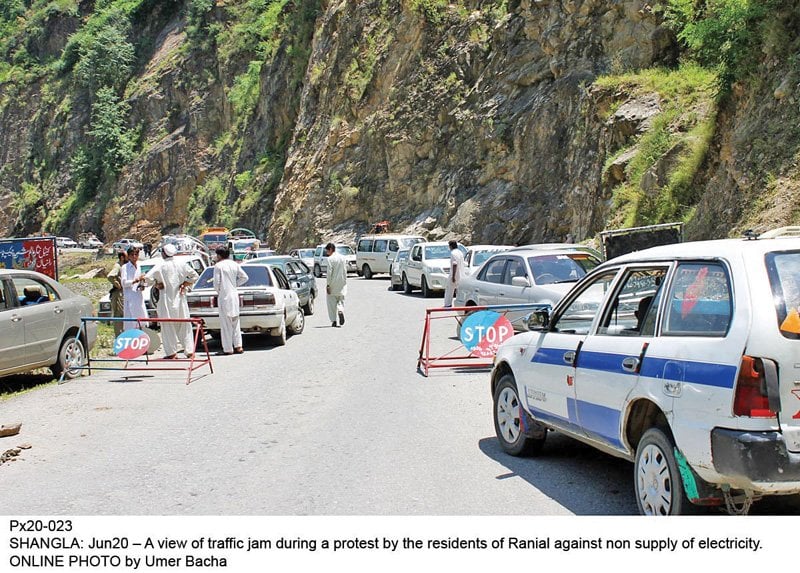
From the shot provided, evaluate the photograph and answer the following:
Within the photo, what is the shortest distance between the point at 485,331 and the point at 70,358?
6.23 meters

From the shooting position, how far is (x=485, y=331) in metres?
11.7

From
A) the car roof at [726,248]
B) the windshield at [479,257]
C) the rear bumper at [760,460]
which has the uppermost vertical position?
the car roof at [726,248]

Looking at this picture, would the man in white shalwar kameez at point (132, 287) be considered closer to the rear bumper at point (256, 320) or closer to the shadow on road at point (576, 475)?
the rear bumper at point (256, 320)

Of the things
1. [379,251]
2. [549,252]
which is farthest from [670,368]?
[379,251]

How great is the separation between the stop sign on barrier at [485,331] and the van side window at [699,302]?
624cm

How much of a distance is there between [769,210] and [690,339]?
13.0m

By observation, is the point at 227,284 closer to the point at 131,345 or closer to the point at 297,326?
the point at 131,345

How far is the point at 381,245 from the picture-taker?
118 ft

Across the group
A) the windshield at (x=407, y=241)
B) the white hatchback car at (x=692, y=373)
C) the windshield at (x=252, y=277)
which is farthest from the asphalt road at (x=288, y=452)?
the windshield at (x=407, y=241)

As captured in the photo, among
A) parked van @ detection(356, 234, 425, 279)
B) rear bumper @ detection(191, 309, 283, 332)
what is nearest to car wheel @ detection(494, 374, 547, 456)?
rear bumper @ detection(191, 309, 283, 332)

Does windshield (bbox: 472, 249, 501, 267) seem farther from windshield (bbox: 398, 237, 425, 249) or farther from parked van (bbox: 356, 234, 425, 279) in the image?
windshield (bbox: 398, 237, 425, 249)

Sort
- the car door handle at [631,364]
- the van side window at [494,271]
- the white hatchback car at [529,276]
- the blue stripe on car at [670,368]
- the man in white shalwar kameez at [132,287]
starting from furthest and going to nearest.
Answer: the van side window at [494,271], the man in white shalwar kameez at [132,287], the white hatchback car at [529,276], the car door handle at [631,364], the blue stripe on car at [670,368]

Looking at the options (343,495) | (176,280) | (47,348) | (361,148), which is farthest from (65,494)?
(361,148)

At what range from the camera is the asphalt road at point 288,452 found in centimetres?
615
